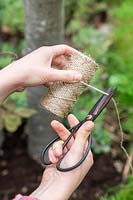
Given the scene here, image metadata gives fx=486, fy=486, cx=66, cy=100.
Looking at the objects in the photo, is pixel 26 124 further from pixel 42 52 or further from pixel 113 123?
pixel 42 52

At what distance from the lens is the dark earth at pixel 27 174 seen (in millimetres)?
2143

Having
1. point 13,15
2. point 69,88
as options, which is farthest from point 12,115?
point 13,15

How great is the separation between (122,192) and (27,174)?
1.56 ft

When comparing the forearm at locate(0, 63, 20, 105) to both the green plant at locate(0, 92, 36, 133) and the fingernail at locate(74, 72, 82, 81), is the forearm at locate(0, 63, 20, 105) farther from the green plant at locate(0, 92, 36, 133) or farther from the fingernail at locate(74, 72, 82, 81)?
the green plant at locate(0, 92, 36, 133)

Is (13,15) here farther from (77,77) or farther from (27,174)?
(77,77)

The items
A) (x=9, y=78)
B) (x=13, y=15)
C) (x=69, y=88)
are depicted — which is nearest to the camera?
(x=9, y=78)

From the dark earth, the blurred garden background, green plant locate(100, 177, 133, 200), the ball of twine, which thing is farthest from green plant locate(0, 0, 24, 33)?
the ball of twine

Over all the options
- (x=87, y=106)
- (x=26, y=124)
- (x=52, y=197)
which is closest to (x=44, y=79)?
(x=52, y=197)

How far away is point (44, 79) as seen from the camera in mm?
1262

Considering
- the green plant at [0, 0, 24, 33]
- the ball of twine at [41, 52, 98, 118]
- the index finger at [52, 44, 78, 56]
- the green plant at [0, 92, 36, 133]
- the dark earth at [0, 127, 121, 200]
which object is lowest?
the dark earth at [0, 127, 121, 200]

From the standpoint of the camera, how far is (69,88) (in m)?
1.34

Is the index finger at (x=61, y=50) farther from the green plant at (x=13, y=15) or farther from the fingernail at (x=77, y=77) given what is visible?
the green plant at (x=13, y=15)

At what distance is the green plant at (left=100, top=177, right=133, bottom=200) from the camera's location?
1923mm

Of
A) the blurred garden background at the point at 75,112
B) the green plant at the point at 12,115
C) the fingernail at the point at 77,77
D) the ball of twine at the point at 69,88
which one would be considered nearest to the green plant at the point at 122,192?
the blurred garden background at the point at 75,112
